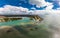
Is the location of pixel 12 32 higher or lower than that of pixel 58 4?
lower

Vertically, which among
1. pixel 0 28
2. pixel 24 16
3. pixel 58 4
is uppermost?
pixel 58 4

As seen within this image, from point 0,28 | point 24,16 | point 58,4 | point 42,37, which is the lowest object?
point 42,37

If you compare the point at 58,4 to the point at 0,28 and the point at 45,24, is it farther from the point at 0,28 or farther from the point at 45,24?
the point at 0,28

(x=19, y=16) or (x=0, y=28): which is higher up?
(x=19, y=16)

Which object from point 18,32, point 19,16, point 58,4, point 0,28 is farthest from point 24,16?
point 58,4

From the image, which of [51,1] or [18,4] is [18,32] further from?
[51,1]

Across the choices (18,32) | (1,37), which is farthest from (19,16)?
(1,37)
